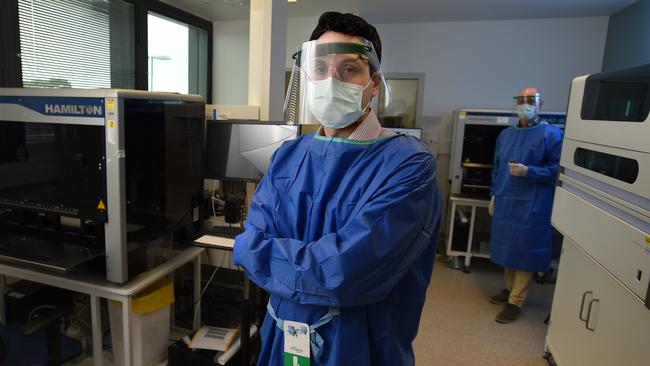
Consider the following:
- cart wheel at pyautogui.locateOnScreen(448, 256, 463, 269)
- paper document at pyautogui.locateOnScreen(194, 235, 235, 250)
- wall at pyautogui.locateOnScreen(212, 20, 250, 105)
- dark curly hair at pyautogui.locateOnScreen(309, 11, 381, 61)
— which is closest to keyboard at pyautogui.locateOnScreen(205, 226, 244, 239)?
paper document at pyautogui.locateOnScreen(194, 235, 235, 250)

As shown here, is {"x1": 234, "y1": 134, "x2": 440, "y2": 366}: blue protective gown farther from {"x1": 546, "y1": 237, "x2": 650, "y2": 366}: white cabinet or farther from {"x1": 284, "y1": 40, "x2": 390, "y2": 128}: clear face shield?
{"x1": 546, "y1": 237, "x2": 650, "y2": 366}: white cabinet

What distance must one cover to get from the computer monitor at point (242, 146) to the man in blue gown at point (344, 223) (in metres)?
0.87

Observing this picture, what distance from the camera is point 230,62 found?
16.5ft

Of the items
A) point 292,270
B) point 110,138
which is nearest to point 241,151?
point 110,138

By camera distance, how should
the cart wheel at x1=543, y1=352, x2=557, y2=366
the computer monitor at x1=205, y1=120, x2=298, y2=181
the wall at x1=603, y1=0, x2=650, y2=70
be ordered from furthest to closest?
the wall at x1=603, y1=0, x2=650, y2=70 → the cart wheel at x1=543, y1=352, x2=557, y2=366 → the computer monitor at x1=205, y1=120, x2=298, y2=181

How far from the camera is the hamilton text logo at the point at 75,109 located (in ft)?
5.02

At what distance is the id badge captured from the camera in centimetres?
102

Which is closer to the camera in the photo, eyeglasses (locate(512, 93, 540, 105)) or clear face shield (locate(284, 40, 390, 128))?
clear face shield (locate(284, 40, 390, 128))

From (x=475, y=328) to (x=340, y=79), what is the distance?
96.5 inches

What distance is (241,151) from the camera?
2.09 meters

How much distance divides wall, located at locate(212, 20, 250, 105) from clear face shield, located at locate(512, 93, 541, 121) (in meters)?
3.36

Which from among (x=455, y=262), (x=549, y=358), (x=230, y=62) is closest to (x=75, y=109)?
(x=549, y=358)

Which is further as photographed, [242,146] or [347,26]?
[242,146]

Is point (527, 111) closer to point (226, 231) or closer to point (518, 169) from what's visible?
point (518, 169)
